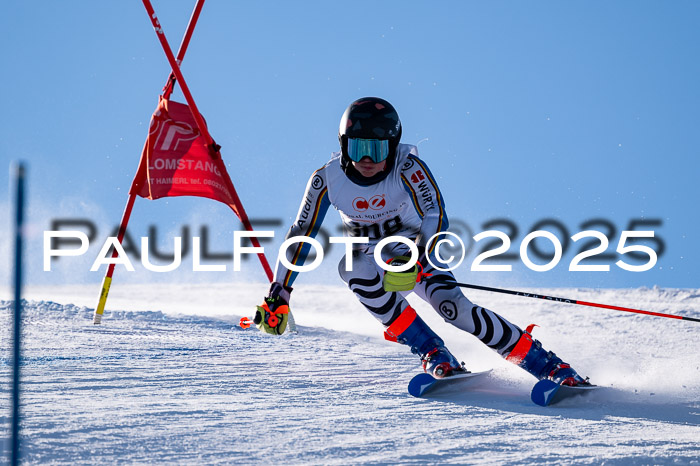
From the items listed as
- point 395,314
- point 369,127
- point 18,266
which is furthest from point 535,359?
point 18,266

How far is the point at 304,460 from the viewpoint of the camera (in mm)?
2852

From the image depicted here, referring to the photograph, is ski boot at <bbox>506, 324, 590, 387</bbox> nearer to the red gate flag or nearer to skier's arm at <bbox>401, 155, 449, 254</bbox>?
skier's arm at <bbox>401, 155, 449, 254</bbox>

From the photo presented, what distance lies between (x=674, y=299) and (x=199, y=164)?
7753 millimetres

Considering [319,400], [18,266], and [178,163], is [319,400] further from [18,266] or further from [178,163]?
[178,163]

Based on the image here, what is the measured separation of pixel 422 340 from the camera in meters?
4.74

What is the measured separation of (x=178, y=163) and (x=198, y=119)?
57 centimetres

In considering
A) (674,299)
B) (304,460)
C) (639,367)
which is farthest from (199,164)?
(674,299)

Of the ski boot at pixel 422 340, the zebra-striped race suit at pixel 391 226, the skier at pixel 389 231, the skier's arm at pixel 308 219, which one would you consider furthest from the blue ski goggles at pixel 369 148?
the ski boot at pixel 422 340

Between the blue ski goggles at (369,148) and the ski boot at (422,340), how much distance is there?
1.07 m

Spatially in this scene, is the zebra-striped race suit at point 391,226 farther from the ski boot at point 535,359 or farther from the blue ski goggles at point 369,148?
the blue ski goggles at point 369,148

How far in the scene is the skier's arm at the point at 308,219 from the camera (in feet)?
14.8

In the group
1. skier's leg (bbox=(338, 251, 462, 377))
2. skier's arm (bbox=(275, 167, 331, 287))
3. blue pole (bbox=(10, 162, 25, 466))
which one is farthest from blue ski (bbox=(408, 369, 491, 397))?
blue pole (bbox=(10, 162, 25, 466))

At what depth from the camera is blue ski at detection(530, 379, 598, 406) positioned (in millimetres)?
4129

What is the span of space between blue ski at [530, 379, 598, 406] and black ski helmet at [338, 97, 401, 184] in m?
1.57
